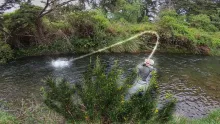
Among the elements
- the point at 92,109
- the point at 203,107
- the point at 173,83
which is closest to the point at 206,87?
the point at 173,83

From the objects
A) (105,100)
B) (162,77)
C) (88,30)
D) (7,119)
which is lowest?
(162,77)

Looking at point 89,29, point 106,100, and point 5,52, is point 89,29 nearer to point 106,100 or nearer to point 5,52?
point 5,52

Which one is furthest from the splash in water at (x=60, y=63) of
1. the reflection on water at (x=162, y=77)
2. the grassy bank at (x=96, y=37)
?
the grassy bank at (x=96, y=37)

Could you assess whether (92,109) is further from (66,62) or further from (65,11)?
(65,11)

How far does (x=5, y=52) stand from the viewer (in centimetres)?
1672

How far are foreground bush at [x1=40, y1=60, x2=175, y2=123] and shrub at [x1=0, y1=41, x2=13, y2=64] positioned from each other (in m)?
12.1

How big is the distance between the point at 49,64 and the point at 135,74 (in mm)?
12066

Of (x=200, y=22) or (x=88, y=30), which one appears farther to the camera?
(x=200, y=22)

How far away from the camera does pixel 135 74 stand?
5141 mm

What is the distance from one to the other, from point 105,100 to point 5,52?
44.5 feet

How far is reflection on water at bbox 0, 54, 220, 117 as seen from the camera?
36.4 feet

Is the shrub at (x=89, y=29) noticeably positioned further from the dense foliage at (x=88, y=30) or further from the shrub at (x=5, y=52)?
the shrub at (x=5, y=52)

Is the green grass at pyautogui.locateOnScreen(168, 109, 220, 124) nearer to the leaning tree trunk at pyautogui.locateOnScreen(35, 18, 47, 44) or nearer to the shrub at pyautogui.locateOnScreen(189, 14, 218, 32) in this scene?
the leaning tree trunk at pyautogui.locateOnScreen(35, 18, 47, 44)

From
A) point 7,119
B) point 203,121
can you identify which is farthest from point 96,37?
point 7,119
